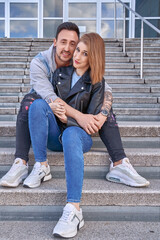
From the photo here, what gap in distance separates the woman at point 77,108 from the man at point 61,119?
0.06m

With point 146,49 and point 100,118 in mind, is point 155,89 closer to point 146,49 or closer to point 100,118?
point 146,49

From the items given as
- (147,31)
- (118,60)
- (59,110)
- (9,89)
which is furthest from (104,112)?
(147,31)

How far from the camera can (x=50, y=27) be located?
8.38 m

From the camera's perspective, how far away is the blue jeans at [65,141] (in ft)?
4.50

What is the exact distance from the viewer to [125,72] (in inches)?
155

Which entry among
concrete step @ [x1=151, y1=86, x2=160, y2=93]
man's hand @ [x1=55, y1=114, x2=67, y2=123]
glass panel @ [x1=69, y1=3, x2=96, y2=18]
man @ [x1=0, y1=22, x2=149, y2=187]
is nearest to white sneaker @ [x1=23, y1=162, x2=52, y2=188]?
man @ [x1=0, y1=22, x2=149, y2=187]

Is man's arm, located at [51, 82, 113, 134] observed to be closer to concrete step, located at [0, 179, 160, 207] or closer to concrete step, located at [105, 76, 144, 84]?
concrete step, located at [0, 179, 160, 207]

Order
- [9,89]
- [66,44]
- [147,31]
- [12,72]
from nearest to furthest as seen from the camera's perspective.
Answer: [66,44], [9,89], [12,72], [147,31]

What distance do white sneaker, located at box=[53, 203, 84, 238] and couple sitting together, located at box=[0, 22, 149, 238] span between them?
25 centimetres

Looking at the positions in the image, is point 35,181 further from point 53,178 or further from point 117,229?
point 117,229

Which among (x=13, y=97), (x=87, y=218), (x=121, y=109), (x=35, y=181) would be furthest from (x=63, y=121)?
(x=13, y=97)

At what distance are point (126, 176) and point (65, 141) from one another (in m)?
0.48

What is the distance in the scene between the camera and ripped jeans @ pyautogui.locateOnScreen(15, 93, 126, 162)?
1656 millimetres

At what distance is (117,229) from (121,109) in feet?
5.29
